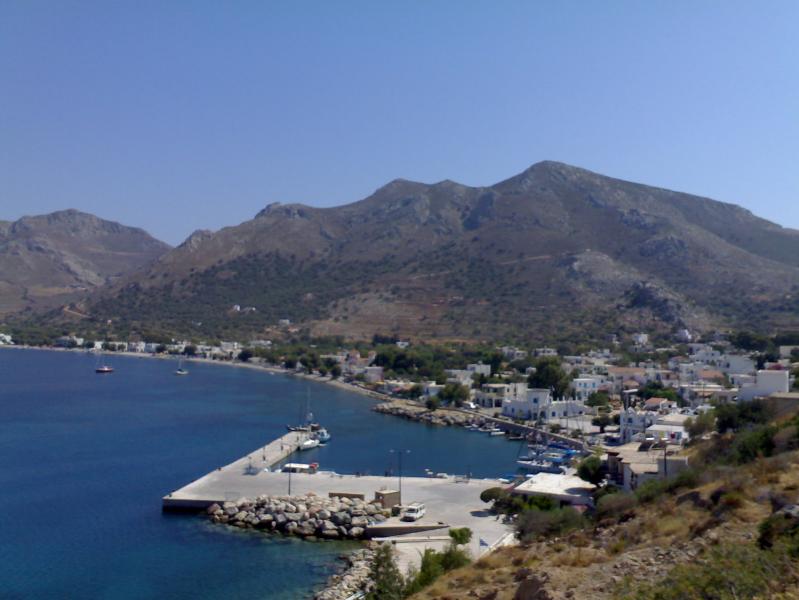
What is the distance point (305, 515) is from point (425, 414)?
2541cm

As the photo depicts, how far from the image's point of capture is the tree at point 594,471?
25.0 metres

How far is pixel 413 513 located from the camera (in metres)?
23.2

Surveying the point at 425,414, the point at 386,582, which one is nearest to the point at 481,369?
the point at 425,414

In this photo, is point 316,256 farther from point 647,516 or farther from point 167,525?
point 647,516

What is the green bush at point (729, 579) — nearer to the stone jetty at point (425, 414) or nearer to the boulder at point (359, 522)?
the boulder at point (359, 522)

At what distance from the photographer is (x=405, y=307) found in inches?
4011

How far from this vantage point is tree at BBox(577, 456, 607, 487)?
25.0 metres

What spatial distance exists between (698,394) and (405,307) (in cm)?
5909

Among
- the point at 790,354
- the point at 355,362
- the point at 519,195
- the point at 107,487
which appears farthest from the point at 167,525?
the point at 519,195

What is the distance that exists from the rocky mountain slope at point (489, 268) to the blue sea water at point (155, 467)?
3753 centimetres

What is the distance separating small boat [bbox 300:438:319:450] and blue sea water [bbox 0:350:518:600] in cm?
66

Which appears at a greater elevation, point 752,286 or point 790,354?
point 752,286

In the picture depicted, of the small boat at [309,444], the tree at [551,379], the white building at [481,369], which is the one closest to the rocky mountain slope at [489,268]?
the white building at [481,369]

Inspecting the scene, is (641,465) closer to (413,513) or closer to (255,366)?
(413,513)
